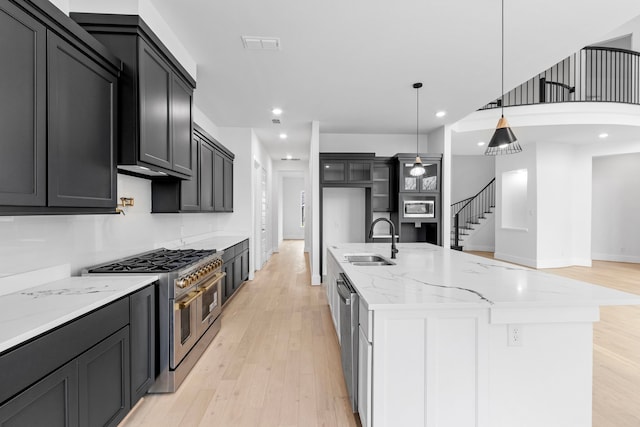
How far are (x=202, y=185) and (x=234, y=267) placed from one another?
1340mm

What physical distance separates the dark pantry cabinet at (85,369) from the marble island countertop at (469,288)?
1373 mm

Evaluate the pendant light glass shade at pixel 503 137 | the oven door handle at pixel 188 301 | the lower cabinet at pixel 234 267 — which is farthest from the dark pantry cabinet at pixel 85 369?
the pendant light glass shade at pixel 503 137

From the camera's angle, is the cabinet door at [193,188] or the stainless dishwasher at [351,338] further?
the cabinet door at [193,188]

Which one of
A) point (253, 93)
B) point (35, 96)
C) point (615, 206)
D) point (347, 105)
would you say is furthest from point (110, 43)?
point (615, 206)

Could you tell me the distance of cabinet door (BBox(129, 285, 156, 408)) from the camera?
1832 mm

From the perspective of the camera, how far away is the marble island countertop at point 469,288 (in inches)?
57.1

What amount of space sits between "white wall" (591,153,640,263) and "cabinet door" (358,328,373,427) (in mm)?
9308

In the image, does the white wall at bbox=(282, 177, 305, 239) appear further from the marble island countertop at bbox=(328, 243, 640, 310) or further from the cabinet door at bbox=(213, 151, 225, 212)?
the marble island countertop at bbox=(328, 243, 640, 310)

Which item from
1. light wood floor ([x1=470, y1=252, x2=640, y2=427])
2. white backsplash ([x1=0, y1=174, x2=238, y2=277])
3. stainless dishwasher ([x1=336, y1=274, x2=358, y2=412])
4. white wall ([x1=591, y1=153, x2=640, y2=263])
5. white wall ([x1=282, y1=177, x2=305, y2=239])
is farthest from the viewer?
white wall ([x1=282, y1=177, x2=305, y2=239])

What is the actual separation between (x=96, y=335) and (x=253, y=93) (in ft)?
11.2

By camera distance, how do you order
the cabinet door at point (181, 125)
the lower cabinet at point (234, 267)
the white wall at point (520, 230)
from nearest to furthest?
the cabinet door at point (181, 125) < the lower cabinet at point (234, 267) < the white wall at point (520, 230)

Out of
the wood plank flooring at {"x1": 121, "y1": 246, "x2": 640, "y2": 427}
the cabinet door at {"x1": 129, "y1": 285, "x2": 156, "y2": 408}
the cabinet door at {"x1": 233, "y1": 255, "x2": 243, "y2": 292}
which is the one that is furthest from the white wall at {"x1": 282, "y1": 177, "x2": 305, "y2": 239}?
the cabinet door at {"x1": 129, "y1": 285, "x2": 156, "y2": 408}

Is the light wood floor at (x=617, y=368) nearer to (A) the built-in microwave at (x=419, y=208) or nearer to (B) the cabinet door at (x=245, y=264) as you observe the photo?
(A) the built-in microwave at (x=419, y=208)

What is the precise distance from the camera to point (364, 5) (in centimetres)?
229
